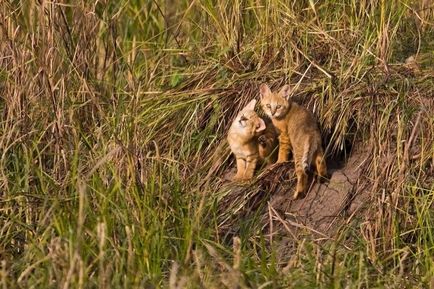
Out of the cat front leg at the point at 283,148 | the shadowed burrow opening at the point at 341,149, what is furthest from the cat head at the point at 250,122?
the shadowed burrow opening at the point at 341,149

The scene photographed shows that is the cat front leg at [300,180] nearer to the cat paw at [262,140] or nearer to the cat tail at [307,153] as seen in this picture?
the cat tail at [307,153]

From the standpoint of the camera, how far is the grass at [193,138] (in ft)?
17.0

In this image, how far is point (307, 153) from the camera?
6184 mm

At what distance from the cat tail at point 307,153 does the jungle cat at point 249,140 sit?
31 centimetres

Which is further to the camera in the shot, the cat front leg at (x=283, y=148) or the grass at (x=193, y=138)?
the cat front leg at (x=283, y=148)

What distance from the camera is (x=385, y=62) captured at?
249 inches

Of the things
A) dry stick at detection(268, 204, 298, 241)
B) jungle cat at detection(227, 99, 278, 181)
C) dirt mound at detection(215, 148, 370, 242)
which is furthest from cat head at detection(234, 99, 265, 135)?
dry stick at detection(268, 204, 298, 241)

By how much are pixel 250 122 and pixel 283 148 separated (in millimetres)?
241

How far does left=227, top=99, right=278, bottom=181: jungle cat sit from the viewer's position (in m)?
6.34

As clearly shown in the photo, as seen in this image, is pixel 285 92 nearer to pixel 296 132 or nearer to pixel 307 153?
pixel 296 132

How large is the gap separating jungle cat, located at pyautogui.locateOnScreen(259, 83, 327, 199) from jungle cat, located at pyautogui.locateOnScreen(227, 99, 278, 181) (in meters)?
0.07

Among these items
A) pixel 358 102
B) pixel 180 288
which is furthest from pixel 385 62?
pixel 180 288

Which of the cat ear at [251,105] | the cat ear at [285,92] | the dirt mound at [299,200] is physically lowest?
the dirt mound at [299,200]

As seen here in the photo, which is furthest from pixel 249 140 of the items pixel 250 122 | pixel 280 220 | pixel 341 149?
pixel 280 220
